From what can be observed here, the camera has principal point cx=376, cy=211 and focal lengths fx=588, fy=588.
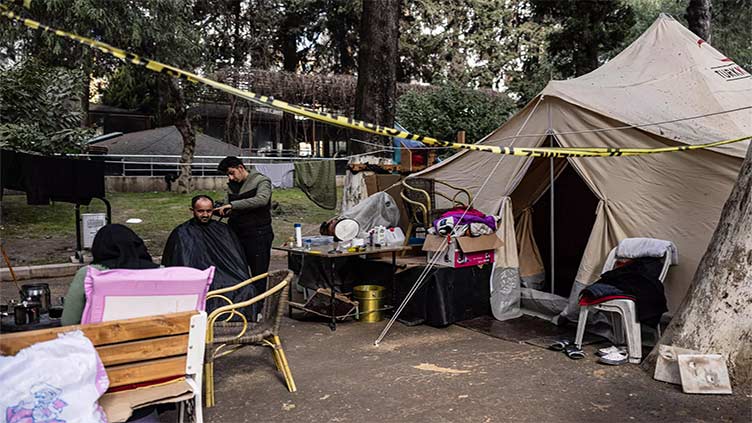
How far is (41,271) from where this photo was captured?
7.88 metres

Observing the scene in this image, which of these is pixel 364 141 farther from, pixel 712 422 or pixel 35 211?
pixel 35 211

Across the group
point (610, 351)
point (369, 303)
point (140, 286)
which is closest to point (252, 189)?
point (369, 303)

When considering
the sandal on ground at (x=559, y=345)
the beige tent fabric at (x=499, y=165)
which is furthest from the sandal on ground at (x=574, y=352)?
the beige tent fabric at (x=499, y=165)

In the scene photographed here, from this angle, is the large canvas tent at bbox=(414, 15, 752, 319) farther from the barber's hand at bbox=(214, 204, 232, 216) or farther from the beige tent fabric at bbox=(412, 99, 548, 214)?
the barber's hand at bbox=(214, 204, 232, 216)

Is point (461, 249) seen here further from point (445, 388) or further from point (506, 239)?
point (445, 388)

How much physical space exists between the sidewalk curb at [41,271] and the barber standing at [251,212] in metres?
3.87

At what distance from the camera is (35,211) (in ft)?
39.7

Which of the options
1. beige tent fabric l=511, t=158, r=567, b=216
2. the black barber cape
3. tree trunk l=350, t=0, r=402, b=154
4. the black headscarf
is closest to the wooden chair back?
the black headscarf

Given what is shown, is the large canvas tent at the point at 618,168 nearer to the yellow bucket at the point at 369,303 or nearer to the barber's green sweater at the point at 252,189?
the yellow bucket at the point at 369,303

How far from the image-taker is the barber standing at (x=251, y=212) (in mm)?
5324

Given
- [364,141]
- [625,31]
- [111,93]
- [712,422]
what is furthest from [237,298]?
[111,93]

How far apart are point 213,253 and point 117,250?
168 centimetres

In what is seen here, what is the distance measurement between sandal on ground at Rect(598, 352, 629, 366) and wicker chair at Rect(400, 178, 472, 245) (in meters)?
2.20

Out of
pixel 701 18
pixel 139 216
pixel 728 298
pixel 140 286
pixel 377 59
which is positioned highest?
pixel 701 18
